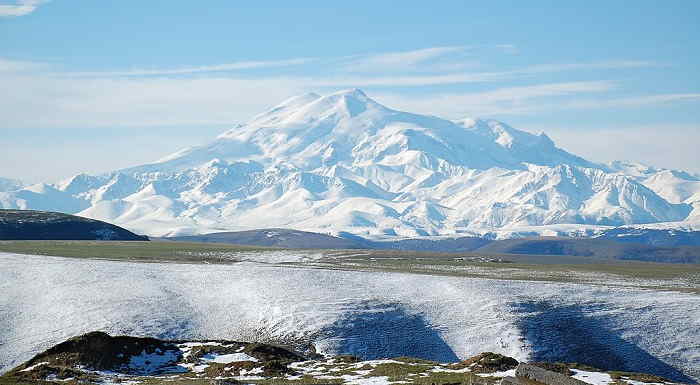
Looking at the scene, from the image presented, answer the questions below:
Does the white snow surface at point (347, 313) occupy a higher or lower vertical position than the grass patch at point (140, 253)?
lower

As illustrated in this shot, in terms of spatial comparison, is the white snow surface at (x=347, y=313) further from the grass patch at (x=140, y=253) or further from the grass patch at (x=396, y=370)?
the grass patch at (x=140, y=253)

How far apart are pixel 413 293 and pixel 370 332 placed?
15611 mm

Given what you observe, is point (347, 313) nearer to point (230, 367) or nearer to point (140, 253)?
point (230, 367)

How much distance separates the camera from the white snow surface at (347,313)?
7400 centimetres

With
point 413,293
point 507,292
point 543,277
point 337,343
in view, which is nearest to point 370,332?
point 337,343

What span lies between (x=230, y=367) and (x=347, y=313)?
2684 centimetres

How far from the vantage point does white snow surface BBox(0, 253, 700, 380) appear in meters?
74.0

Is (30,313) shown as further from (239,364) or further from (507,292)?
(507,292)

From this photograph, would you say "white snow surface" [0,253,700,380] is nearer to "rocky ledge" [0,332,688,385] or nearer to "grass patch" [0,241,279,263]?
"rocky ledge" [0,332,688,385]

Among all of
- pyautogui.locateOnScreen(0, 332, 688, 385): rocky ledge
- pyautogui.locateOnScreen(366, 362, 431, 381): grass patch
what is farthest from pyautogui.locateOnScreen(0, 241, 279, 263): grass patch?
pyautogui.locateOnScreen(366, 362, 431, 381): grass patch

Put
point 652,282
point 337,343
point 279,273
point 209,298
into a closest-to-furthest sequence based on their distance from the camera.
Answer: point 337,343 < point 209,298 < point 279,273 < point 652,282

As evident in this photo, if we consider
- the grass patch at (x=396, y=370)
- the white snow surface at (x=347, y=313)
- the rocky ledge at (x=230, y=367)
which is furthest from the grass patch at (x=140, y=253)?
the grass patch at (x=396, y=370)

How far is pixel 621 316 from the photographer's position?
3275 inches

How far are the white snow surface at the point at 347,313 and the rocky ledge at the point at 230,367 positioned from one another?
11360 mm
